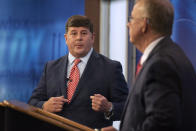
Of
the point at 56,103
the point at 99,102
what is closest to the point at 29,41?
the point at 56,103

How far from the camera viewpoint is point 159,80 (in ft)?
5.47

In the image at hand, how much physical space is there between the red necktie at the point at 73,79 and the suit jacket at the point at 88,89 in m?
0.04

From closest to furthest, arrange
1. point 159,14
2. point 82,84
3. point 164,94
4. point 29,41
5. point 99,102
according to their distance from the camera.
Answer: point 164,94 → point 159,14 → point 99,102 → point 82,84 → point 29,41

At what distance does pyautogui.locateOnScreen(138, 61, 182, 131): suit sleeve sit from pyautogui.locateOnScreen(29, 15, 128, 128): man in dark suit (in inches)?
44.4

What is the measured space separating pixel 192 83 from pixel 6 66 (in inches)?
136

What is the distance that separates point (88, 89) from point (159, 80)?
52.2 inches

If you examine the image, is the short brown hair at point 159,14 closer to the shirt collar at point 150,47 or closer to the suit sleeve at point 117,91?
the shirt collar at point 150,47

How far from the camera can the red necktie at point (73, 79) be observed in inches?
116

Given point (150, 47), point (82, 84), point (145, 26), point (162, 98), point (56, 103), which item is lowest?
point (56, 103)

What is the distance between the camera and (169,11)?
1.87 metres

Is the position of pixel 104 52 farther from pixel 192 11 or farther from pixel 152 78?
pixel 152 78

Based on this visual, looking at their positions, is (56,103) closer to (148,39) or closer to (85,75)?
(85,75)

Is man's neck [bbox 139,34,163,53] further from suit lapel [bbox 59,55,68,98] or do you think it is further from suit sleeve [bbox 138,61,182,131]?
suit lapel [bbox 59,55,68,98]

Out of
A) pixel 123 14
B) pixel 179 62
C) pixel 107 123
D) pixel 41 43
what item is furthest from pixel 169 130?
pixel 41 43
